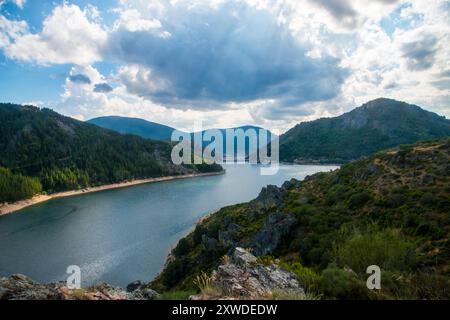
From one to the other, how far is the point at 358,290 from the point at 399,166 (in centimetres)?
3892

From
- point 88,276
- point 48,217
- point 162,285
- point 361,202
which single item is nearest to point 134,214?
point 48,217

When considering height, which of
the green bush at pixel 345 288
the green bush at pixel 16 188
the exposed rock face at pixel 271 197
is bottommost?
the green bush at pixel 16 188

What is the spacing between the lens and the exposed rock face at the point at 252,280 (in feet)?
32.0

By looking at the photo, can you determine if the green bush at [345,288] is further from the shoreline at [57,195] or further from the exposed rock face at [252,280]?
the shoreline at [57,195]

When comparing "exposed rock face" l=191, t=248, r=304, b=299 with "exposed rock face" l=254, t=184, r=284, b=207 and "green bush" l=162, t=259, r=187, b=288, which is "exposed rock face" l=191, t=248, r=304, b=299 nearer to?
"green bush" l=162, t=259, r=187, b=288

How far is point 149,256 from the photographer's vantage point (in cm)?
5697

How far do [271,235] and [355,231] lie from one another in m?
15.1

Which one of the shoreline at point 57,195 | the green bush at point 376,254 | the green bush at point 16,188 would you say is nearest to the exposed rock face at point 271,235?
the green bush at point 376,254

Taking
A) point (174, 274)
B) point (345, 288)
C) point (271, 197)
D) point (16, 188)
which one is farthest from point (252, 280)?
point (16, 188)

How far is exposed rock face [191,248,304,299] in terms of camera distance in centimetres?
975

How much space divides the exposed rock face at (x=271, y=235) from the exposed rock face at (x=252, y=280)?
26.0 metres

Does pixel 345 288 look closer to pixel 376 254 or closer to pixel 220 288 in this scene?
pixel 220 288

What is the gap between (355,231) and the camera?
26297 mm

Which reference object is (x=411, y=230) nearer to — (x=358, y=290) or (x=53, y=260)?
(x=358, y=290)
